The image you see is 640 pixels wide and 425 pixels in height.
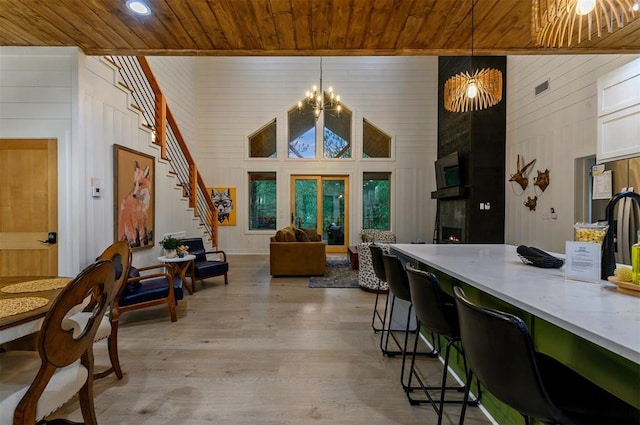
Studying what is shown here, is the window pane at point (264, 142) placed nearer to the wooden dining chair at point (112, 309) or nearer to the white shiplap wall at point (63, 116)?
the white shiplap wall at point (63, 116)

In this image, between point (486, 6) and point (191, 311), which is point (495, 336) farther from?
point (191, 311)

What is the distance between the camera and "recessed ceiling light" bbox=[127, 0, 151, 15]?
245 cm

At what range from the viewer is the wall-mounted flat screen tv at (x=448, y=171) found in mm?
6473

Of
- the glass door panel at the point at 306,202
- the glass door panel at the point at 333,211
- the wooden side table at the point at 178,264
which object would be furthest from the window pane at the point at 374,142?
the wooden side table at the point at 178,264

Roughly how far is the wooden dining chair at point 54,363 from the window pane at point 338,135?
7435mm

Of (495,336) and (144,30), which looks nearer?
(495,336)

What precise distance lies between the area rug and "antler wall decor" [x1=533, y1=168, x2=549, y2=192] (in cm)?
369

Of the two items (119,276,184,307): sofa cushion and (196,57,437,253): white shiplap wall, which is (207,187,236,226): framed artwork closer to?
(196,57,437,253): white shiplap wall

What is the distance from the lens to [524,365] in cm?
86

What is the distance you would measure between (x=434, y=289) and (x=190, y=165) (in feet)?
18.7

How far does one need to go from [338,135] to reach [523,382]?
8055mm

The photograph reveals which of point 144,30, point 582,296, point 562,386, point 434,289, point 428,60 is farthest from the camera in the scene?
point 428,60

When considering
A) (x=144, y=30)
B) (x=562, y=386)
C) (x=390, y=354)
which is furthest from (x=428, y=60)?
(x=562, y=386)

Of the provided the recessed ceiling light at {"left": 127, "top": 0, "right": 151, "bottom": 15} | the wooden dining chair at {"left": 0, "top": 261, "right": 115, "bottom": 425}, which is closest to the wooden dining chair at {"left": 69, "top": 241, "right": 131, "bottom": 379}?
the wooden dining chair at {"left": 0, "top": 261, "right": 115, "bottom": 425}
